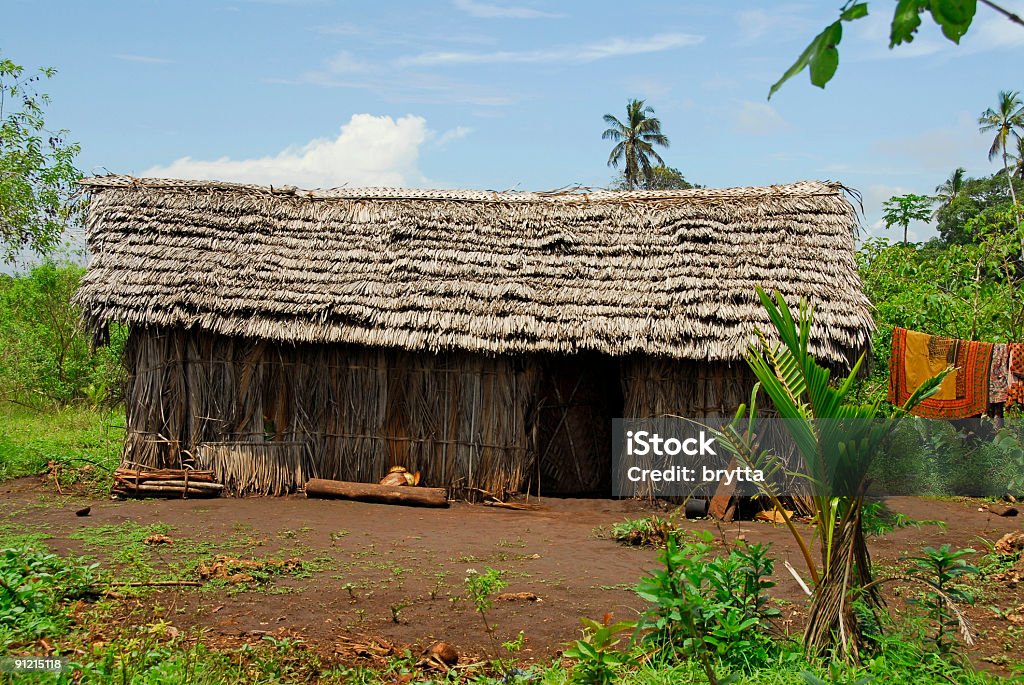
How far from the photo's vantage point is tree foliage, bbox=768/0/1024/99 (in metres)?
1.59

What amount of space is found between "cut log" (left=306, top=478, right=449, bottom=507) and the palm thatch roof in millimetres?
1512

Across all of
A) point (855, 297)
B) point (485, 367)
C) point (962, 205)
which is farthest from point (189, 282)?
point (962, 205)

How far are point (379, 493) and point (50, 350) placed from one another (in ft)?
28.0

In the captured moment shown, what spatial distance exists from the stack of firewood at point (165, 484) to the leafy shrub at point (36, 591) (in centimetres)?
332

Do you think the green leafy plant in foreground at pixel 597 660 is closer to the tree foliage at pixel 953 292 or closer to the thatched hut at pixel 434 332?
the thatched hut at pixel 434 332

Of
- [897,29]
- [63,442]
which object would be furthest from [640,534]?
[63,442]

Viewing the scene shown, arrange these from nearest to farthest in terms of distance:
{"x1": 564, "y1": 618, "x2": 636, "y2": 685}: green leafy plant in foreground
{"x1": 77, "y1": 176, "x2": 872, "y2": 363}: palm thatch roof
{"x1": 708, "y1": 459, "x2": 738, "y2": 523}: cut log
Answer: {"x1": 564, "y1": 618, "x2": 636, "y2": 685}: green leafy plant in foreground → {"x1": 708, "y1": 459, "x2": 738, "y2": 523}: cut log → {"x1": 77, "y1": 176, "x2": 872, "y2": 363}: palm thatch roof

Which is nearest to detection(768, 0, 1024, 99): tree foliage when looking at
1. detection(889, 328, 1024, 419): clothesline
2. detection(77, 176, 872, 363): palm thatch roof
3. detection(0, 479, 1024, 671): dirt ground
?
detection(0, 479, 1024, 671): dirt ground

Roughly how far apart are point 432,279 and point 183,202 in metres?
3.33

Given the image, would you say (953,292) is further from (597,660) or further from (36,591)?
(36,591)

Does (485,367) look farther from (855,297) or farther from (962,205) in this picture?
(962,205)

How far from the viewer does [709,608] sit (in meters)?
4.05

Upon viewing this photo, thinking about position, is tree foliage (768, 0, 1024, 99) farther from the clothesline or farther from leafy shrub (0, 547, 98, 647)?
the clothesline

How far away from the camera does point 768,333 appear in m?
9.04
